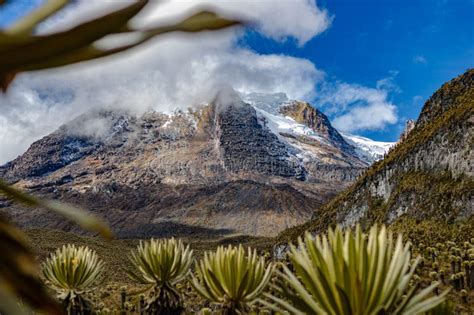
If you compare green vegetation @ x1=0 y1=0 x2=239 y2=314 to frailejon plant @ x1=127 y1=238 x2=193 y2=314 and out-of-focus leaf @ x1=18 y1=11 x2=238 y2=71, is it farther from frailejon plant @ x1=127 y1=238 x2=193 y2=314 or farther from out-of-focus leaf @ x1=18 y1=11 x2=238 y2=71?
→ frailejon plant @ x1=127 y1=238 x2=193 y2=314

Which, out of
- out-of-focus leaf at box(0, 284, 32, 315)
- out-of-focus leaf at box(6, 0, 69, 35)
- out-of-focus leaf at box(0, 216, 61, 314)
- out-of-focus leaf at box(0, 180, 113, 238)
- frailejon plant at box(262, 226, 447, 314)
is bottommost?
out-of-focus leaf at box(0, 284, 32, 315)

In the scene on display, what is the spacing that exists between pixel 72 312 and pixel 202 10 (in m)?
7.90

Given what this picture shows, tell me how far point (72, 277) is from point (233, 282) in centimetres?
305

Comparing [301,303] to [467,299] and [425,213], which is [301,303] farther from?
[425,213]

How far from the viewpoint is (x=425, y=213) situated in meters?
49.4

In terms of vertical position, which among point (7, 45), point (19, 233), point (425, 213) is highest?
point (425, 213)

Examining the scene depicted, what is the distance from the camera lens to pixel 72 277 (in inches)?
317

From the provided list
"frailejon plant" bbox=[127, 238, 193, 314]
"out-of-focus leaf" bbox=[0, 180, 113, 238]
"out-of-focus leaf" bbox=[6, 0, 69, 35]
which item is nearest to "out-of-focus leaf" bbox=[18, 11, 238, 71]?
"out-of-focus leaf" bbox=[6, 0, 69, 35]

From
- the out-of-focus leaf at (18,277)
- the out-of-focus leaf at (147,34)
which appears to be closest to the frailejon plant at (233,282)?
the out-of-focus leaf at (18,277)

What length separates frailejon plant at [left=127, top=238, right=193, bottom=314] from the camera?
812 cm

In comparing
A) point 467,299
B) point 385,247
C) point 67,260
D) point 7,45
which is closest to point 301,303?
point 385,247

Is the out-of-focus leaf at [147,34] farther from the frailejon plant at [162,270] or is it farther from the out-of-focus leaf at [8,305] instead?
the frailejon plant at [162,270]

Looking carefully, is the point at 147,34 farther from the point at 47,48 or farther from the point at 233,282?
the point at 233,282

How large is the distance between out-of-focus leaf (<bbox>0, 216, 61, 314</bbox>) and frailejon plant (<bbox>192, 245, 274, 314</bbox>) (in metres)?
5.12
